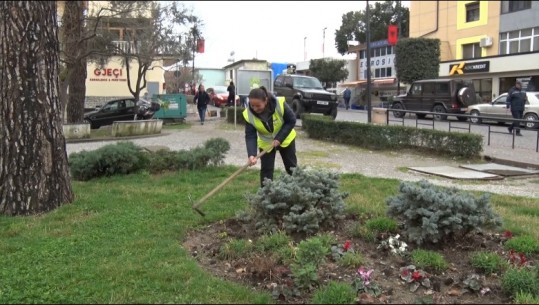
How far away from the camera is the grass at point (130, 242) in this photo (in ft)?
11.8

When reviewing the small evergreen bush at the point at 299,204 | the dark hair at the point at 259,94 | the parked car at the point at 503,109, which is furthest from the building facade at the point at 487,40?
the small evergreen bush at the point at 299,204

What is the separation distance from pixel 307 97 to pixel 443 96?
897 cm

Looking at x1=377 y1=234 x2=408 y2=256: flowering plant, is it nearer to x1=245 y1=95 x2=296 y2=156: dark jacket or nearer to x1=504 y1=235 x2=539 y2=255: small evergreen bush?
x1=504 y1=235 x2=539 y2=255: small evergreen bush

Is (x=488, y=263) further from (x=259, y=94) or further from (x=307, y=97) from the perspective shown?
(x=307, y=97)

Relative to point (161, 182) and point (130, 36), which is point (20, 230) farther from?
point (130, 36)

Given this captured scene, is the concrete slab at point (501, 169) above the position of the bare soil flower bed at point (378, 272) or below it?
below

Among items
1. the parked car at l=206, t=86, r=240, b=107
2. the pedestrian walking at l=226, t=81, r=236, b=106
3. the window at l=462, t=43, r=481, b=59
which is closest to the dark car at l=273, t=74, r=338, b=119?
the pedestrian walking at l=226, t=81, r=236, b=106

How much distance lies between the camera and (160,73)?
3994 cm

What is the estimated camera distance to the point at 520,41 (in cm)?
3600

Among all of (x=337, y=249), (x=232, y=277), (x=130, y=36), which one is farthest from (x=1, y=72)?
(x=130, y=36)

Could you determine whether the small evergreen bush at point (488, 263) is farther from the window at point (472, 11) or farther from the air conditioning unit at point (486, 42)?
the window at point (472, 11)

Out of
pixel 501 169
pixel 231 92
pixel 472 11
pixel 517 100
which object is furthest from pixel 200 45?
pixel 472 11

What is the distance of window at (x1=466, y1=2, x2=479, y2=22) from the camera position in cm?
4045

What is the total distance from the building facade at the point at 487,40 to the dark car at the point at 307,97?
52.7 ft
